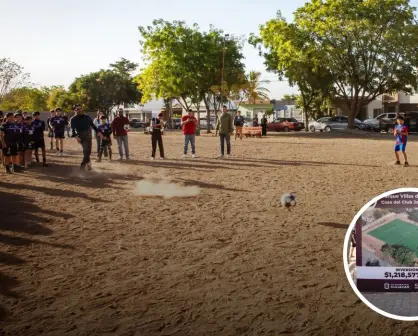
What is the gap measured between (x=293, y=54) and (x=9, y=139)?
29.3 metres

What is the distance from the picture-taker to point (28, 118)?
1473 centimetres

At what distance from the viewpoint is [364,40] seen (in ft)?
120

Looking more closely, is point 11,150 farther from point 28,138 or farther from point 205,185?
point 205,185

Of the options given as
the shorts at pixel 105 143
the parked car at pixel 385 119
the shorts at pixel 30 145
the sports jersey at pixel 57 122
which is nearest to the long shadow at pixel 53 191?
the shorts at pixel 30 145

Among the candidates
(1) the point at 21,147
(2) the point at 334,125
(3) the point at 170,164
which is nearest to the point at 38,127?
(1) the point at 21,147

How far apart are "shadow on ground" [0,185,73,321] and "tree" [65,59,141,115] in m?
62.2

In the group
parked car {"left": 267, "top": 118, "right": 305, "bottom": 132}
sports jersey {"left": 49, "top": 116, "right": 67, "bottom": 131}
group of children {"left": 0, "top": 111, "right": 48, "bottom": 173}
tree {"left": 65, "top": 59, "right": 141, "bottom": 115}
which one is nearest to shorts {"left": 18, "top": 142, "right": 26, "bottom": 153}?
group of children {"left": 0, "top": 111, "right": 48, "bottom": 173}

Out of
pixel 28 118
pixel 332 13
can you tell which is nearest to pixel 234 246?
pixel 28 118

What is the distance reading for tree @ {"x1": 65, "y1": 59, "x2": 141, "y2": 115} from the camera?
70.4m

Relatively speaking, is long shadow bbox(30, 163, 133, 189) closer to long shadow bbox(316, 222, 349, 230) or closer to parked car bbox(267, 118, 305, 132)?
long shadow bbox(316, 222, 349, 230)

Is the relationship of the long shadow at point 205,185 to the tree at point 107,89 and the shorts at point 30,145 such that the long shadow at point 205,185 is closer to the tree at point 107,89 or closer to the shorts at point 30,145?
the shorts at point 30,145

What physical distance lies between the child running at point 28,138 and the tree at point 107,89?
56.5 m

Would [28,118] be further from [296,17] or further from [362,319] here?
[296,17]

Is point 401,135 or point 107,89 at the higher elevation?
point 107,89
